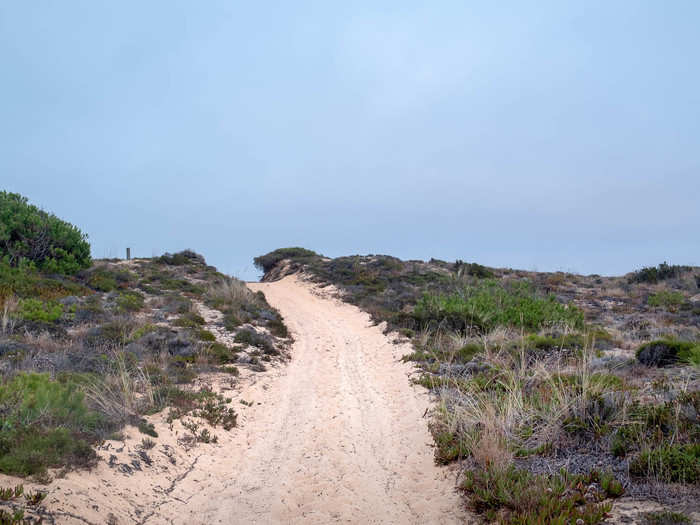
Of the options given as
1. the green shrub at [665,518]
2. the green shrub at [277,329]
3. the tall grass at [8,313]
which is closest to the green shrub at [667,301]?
the green shrub at [277,329]

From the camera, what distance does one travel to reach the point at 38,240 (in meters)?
18.3

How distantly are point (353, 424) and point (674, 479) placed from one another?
4704 mm

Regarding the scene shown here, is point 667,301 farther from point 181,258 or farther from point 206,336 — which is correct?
point 181,258

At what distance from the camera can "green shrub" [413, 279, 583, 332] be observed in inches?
555

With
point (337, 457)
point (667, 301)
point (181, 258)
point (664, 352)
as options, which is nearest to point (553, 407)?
point (337, 457)

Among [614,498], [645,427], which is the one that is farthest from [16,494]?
[645,427]

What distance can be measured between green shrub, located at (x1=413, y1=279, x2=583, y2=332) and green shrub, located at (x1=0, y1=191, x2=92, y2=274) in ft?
43.9

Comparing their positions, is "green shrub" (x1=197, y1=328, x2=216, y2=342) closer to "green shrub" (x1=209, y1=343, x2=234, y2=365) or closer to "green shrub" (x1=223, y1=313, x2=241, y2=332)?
"green shrub" (x1=209, y1=343, x2=234, y2=365)

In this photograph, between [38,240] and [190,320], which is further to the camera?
[38,240]

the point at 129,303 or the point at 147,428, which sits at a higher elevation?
the point at 129,303

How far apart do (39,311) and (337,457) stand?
8977 millimetres

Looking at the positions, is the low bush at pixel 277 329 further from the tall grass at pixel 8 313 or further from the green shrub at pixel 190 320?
the tall grass at pixel 8 313

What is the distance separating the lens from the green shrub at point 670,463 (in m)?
4.53

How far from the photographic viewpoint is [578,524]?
4.18m
